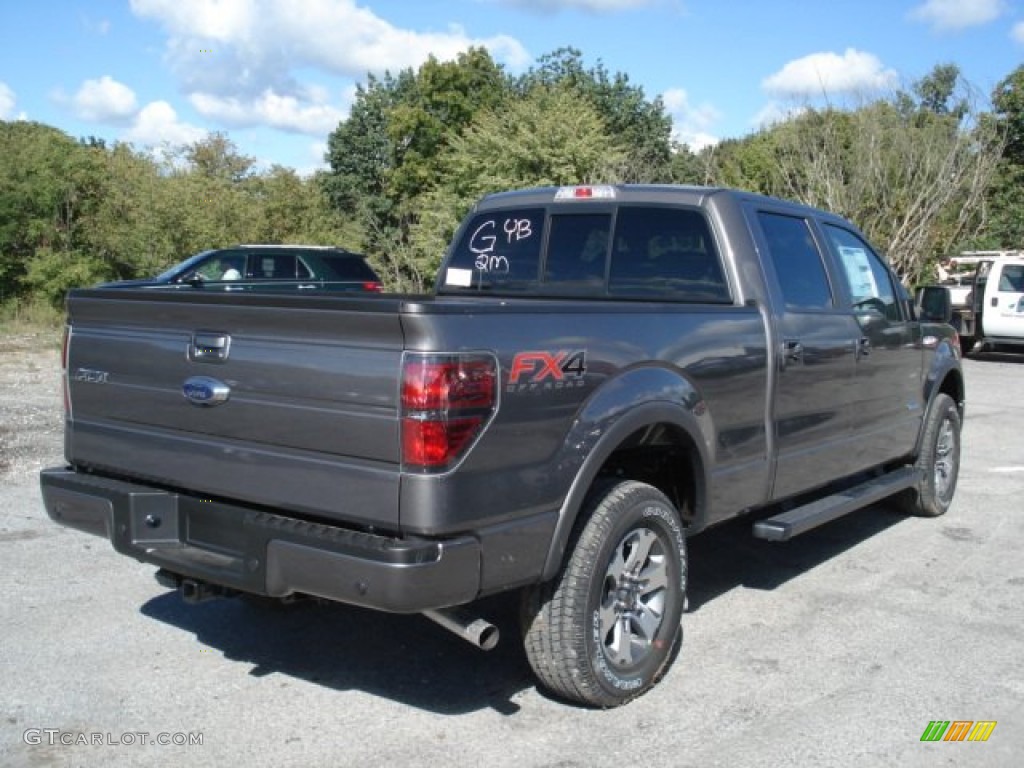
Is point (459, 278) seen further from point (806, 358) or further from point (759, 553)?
point (759, 553)

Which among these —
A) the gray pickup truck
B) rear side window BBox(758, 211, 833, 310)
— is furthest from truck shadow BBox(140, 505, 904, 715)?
rear side window BBox(758, 211, 833, 310)

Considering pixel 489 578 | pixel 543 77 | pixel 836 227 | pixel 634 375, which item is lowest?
pixel 489 578

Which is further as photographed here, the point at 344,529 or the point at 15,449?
the point at 15,449

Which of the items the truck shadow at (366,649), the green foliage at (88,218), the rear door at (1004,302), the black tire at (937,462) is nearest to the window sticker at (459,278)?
the truck shadow at (366,649)

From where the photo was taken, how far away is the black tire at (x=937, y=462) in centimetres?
697

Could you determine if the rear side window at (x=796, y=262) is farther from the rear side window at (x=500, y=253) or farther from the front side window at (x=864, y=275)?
the rear side window at (x=500, y=253)

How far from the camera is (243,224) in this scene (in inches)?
1099

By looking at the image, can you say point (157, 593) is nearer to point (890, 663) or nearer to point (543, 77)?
point (890, 663)

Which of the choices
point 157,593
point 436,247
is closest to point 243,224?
point 436,247

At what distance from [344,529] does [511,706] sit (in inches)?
45.3

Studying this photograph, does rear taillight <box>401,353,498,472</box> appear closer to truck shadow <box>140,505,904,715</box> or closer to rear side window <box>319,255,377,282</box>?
truck shadow <box>140,505,904,715</box>

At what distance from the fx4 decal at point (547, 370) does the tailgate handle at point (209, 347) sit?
41.0 inches

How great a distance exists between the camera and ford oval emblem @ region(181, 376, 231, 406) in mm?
3656

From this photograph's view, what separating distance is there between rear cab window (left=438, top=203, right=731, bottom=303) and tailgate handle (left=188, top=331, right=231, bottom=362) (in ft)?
6.92
